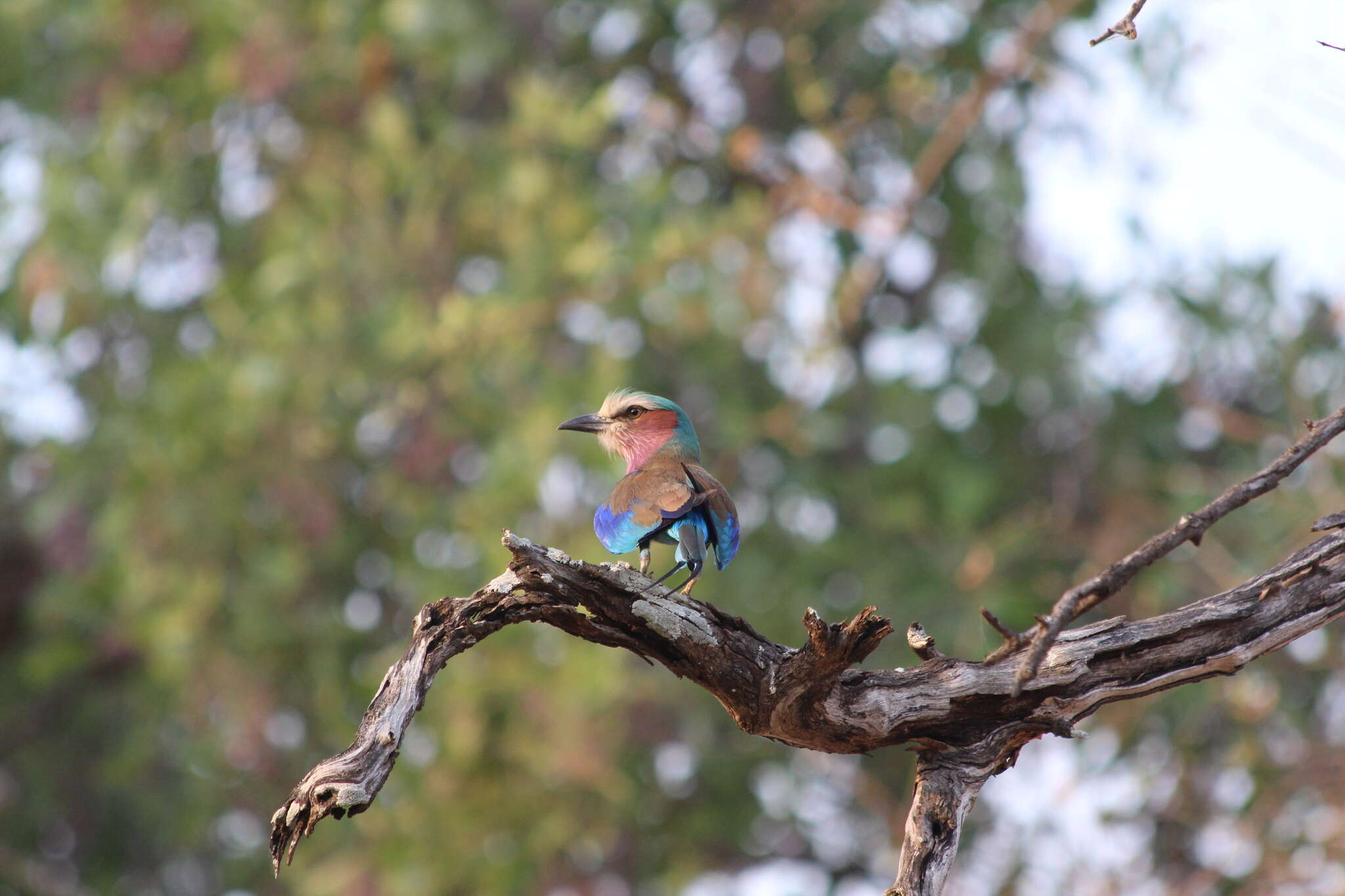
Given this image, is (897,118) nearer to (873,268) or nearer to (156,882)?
(873,268)

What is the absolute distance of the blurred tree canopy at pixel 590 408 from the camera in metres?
8.76

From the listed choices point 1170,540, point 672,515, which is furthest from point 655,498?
point 1170,540

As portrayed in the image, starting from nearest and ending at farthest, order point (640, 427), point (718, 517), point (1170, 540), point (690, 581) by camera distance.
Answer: point (1170, 540) → point (690, 581) → point (718, 517) → point (640, 427)

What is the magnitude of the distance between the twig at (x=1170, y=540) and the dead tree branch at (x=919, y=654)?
327 mm

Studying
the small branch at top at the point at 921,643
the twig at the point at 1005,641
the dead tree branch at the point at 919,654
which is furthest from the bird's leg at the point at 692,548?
the twig at the point at 1005,641

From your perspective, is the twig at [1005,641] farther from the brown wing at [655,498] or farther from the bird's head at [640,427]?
the bird's head at [640,427]

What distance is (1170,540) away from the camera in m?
2.12

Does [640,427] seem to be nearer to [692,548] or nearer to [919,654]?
[692,548]

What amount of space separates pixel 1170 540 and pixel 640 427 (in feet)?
6.27

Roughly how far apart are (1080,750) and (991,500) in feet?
5.42

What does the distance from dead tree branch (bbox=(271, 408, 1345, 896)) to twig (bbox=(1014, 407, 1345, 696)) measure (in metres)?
0.33

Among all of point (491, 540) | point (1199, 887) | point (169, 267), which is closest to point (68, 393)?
point (169, 267)

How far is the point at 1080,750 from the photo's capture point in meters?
9.06

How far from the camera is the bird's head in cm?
375
